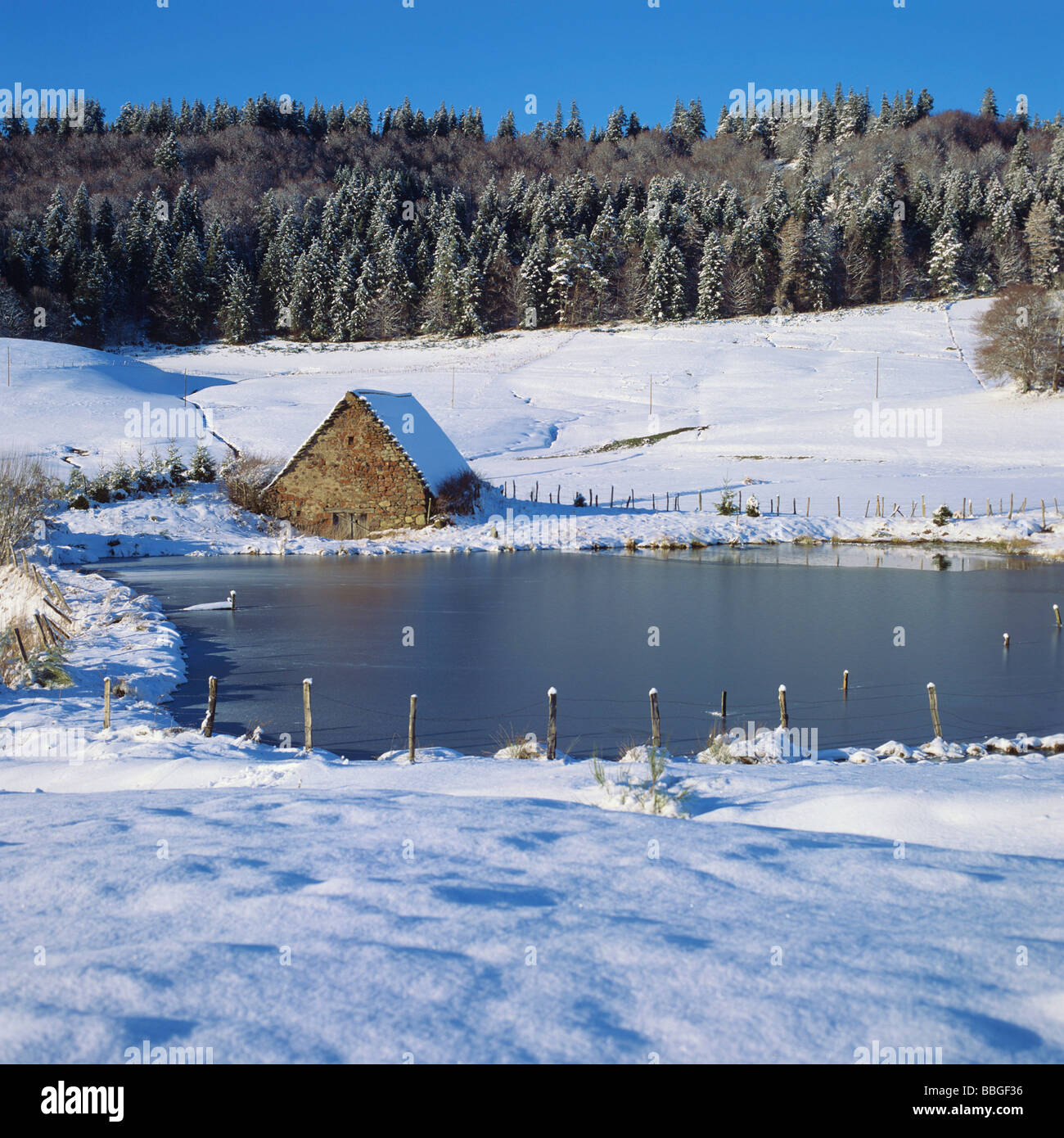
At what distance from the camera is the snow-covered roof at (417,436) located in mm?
34625

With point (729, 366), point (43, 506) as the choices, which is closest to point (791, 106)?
point (729, 366)

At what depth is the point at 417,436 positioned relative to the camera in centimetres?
3578

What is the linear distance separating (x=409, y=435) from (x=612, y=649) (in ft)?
68.6

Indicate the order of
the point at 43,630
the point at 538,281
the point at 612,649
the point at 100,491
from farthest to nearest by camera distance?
the point at 538,281 < the point at 100,491 < the point at 612,649 < the point at 43,630

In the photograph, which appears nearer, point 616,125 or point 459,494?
point 459,494

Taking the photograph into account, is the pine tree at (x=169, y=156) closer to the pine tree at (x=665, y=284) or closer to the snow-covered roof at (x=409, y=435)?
the pine tree at (x=665, y=284)

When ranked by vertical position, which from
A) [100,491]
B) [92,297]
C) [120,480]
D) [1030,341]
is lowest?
[100,491]

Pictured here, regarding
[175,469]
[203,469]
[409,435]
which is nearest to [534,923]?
[409,435]

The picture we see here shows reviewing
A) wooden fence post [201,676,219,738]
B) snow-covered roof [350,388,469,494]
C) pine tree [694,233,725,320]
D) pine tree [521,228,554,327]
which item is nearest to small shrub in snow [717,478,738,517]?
snow-covered roof [350,388,469,494]

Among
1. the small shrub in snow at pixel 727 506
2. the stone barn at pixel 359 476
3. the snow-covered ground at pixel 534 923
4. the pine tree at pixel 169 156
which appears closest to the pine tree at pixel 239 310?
the pine tree at pixel 169 156

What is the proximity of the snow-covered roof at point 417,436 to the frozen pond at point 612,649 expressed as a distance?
7.96 meters

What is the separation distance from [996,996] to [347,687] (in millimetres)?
11142

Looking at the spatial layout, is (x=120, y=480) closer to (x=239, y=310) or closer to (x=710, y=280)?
(x=239, y=310)
